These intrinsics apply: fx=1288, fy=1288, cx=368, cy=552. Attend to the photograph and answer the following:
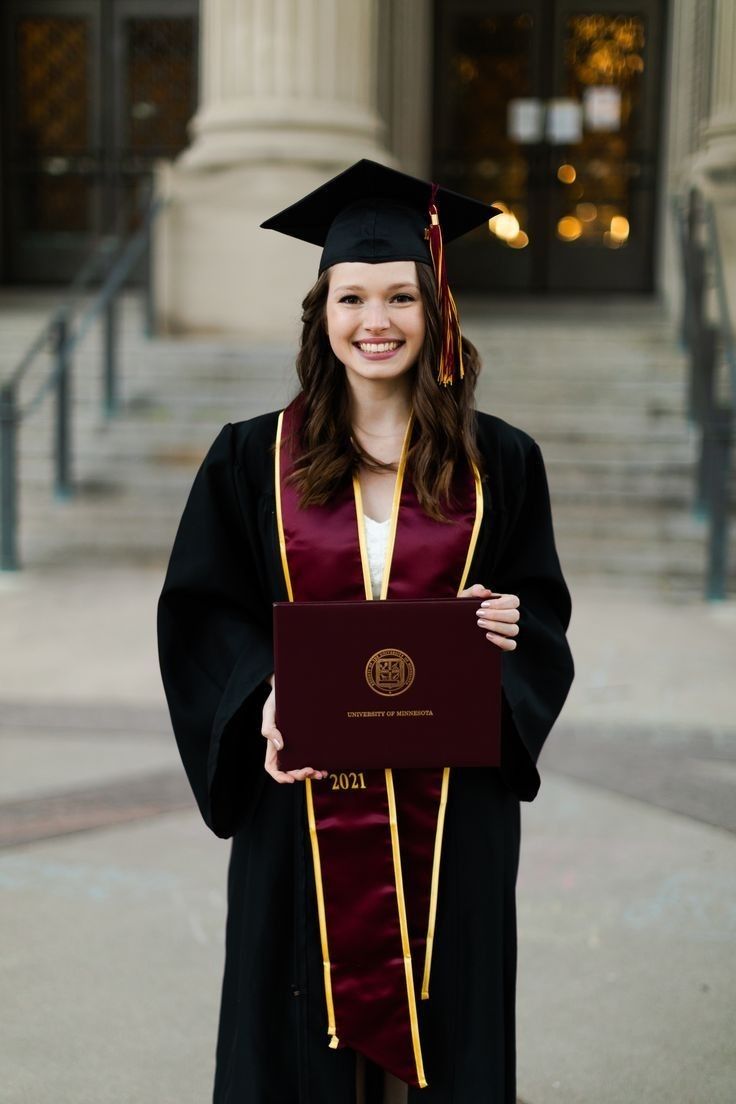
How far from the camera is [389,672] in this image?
2.03 metres

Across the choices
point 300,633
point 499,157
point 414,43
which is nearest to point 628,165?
point 499,157

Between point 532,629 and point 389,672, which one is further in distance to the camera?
point 532,629

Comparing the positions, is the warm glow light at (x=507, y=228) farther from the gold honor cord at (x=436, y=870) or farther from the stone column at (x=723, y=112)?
the gold honor cord at (x=436, y=870)

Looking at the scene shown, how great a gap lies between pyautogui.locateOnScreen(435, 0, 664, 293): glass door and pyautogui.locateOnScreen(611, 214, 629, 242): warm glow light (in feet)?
0.04

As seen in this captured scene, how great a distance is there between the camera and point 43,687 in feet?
20.0

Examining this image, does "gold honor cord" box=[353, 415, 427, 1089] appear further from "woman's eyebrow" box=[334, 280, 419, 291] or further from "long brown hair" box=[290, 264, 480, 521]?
"woman's eyebrow" box=[334, 280, 419, 291]

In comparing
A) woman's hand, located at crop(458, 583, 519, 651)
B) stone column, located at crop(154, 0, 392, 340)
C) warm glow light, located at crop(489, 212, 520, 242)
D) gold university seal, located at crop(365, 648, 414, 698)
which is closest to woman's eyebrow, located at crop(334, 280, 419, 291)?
woman's hand, located at crop(458, 583, 519, 651)

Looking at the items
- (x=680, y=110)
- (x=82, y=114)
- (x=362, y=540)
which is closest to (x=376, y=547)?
(x=362, y=540)

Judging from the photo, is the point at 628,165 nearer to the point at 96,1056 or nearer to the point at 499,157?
the point at 499,157

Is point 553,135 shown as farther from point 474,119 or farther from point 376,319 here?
point 376,319

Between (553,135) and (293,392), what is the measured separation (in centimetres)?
931

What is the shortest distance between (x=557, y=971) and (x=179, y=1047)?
1027mm

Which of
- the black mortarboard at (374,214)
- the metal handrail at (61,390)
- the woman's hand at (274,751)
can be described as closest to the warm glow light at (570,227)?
the metal handrail at (61,390)

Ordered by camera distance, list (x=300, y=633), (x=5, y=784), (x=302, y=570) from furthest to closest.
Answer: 1. (x=5, y=784)
2. (x=302, y=570)
3. (x=300, y=633)
